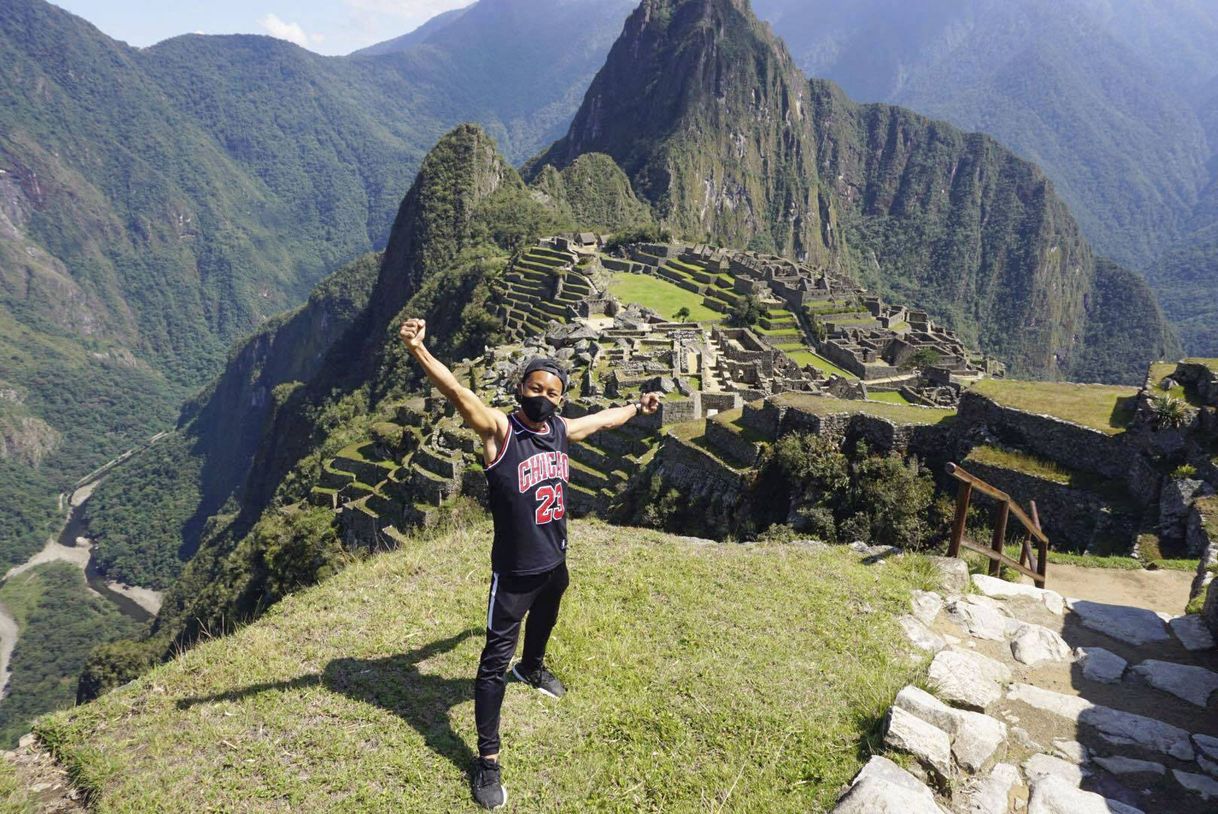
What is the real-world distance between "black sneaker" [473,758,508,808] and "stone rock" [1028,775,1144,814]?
3250 millimetres

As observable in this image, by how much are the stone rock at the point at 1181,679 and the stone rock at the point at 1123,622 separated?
22.5 inches

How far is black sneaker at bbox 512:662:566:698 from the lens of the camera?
553cm

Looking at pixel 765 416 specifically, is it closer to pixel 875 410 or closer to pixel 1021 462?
pixel 875 410

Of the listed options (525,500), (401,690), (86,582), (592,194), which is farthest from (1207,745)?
(592,194)

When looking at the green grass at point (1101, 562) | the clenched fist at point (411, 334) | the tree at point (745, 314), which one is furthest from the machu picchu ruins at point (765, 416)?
the clenched fist at point (411, 334)

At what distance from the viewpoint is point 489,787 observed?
14.8 feet

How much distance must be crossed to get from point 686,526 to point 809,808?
40.8ft

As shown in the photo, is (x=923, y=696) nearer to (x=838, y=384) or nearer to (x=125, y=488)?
(x=838, y=384)

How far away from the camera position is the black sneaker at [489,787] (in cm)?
445

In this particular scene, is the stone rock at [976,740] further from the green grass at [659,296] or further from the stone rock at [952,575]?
the green grass at [659,296]

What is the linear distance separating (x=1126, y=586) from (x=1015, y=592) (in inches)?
105

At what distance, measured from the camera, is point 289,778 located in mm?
4648

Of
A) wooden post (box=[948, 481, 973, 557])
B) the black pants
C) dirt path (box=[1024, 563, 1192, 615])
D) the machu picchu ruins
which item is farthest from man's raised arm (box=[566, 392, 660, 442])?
the machu picchu ruins

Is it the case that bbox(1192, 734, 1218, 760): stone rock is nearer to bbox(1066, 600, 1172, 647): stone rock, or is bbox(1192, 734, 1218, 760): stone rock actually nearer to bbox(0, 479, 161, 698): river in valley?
bbox(1066, 600, 1172, 647): stone rock
